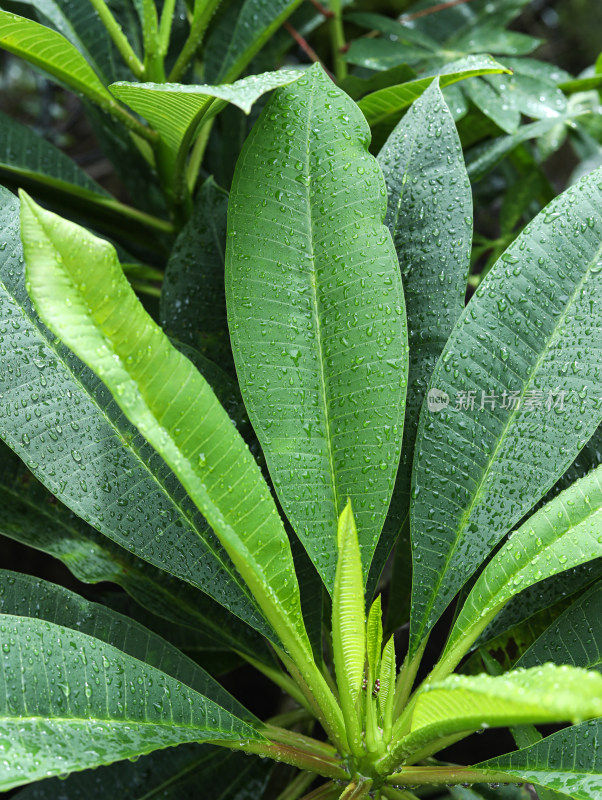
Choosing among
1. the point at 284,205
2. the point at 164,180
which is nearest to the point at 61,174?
the point at 164,180

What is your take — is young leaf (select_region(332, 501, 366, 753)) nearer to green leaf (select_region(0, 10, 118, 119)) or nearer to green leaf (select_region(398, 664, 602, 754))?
green leaf (select_region(398, 664, 602, 754))

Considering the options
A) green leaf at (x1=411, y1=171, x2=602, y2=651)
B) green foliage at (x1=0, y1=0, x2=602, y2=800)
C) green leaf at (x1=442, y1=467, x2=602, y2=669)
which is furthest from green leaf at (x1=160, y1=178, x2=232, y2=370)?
green leaf at (x1=442, y1=467, x2=602, y2=669)

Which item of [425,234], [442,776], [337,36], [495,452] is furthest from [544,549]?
[337,36]

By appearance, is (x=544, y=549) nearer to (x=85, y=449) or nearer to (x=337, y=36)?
(x=85, y=449)

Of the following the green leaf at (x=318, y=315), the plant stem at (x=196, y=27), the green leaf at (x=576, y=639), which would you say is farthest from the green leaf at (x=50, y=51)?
the green leaf at (x=576, y=639)

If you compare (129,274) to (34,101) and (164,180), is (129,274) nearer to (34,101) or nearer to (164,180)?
(164,180)
